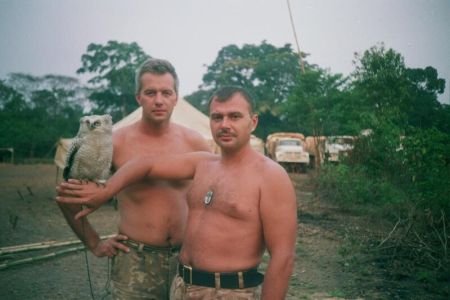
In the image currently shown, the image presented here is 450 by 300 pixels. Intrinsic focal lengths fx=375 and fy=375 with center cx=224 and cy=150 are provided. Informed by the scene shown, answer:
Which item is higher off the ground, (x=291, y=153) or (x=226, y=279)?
(x=291, y=153)

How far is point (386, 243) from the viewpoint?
19.8 feet

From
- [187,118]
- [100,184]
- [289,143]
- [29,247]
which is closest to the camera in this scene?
[100,184]

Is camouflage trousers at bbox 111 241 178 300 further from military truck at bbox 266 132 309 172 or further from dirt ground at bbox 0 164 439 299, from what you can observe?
military truck at bbox 266 132 309 172

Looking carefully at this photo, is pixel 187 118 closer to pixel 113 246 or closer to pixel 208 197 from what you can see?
pixel 113 246

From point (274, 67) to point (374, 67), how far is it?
2692cm

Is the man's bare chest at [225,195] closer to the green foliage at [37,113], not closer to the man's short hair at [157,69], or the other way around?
the man's short hair at [157,69]

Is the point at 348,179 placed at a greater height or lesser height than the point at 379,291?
greater

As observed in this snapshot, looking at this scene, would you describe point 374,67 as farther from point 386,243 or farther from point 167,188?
point 167,188

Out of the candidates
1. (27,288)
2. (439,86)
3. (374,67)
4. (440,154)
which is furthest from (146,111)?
(374,67)

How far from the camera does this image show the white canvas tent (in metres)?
11.8

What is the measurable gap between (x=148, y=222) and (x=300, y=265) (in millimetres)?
4019

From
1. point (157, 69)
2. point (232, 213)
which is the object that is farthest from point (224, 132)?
point (157, 69)

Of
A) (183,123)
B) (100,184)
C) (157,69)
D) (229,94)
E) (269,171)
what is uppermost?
(183,123)

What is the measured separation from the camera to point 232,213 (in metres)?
2.00
